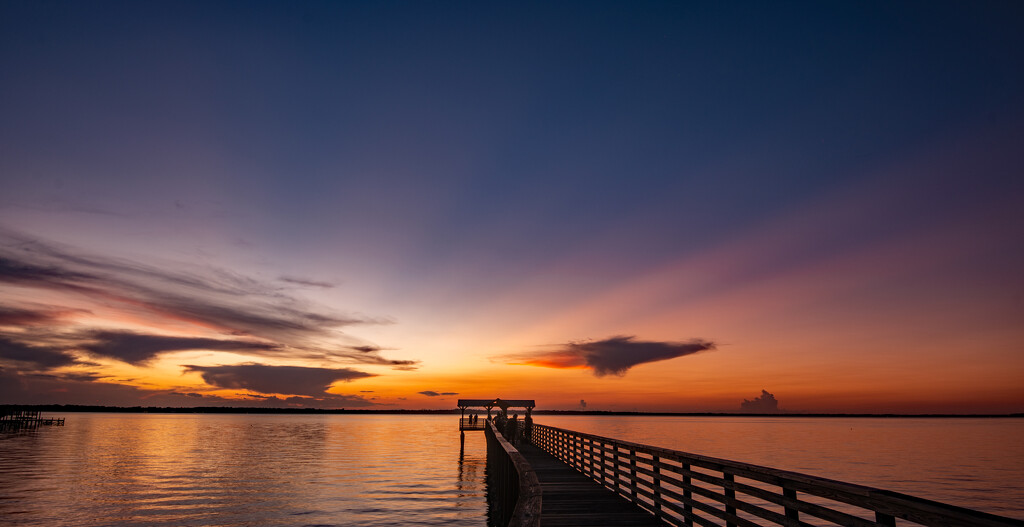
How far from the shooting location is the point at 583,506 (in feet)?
40.5

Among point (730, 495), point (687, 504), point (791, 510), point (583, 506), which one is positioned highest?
point (791, 510)

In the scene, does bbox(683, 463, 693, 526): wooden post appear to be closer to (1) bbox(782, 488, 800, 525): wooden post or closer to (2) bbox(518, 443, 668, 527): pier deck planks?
(2) bbox(518, 443, 668, 527): pier deck planks

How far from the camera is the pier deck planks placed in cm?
1074

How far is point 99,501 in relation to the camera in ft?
81.3

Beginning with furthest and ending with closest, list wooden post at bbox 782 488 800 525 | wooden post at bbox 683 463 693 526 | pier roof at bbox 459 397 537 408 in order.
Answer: pier roof at bbox 459 397 537 408
wooden post at bbox 683 463 693 526
wooden post at bbox 782 488 800 525

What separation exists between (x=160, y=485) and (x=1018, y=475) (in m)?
52.0

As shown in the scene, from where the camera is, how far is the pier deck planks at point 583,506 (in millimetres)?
10742

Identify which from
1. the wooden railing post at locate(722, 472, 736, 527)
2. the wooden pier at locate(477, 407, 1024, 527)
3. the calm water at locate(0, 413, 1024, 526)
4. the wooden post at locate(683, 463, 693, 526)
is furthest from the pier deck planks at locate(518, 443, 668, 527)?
the calm water at locate(0, 413, 1024, 526)

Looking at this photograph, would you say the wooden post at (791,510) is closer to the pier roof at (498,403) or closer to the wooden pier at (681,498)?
the wooden pier at (681,498)

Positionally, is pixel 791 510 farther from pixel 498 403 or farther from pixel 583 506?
pixel 498 403

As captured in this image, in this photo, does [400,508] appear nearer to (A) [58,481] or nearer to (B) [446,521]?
(B) [446,521]

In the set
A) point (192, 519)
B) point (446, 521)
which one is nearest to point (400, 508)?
point (446, 521)

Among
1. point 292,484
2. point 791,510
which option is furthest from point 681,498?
point 292,484

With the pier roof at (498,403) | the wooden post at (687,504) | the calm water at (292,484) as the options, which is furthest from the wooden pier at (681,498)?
the pier roof at (498,403)
